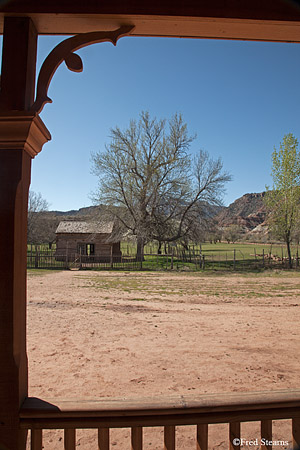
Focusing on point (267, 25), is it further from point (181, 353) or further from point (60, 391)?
point (181, 353)

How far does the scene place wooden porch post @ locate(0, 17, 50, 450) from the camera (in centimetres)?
151

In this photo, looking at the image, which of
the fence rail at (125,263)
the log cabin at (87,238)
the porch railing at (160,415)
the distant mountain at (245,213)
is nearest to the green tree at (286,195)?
the fence rail at (125,263)

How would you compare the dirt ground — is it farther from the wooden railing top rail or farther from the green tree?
the green tree

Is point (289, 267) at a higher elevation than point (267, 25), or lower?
lower

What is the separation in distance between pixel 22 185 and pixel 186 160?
23.2 metres

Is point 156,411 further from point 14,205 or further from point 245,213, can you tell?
point 245,213

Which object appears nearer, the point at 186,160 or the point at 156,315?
the point at 156,315

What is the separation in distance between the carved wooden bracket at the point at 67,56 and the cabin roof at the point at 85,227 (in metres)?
22.5

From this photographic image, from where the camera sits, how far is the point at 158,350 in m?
4.80

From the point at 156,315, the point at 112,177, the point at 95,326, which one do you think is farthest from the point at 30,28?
the point at 112,177

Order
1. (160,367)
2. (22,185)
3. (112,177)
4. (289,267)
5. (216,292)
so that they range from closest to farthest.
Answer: (22,185) → (160,367) → (216,292) → (289,267) → (112,177)

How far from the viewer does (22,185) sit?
1.62 metres

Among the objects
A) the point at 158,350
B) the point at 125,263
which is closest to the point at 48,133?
the point at 158,350

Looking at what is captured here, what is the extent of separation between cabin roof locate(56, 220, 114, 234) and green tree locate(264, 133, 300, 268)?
1302 cm
